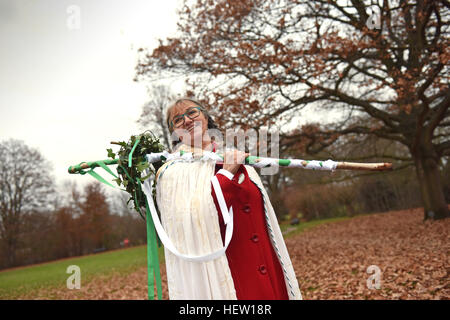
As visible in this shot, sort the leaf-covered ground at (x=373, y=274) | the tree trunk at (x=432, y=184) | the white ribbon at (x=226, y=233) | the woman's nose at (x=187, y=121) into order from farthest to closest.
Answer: the tree trunk at (x=432, y=184) < the leaf-covered ground at (x=373, y=274) < the woman's nose at (x=187, y=121) < the white ribbon at (x=226, y=233)

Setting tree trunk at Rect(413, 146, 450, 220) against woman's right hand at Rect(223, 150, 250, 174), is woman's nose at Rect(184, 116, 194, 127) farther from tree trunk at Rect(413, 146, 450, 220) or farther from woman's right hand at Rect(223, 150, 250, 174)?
tree trunk at Rect(413, 146, 450, 220)

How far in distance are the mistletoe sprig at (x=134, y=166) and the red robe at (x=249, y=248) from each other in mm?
559

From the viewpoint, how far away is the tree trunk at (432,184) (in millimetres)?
13094

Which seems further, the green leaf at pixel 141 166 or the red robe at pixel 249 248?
the green leaf at pixel 141 166

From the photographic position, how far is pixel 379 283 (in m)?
6.60

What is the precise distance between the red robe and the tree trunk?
516 inches

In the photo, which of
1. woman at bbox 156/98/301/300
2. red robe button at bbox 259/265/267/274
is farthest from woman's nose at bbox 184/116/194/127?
red robe button at bbox 259/265/267/274

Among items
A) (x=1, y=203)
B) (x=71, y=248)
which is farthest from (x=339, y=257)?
(x=71, y=248)

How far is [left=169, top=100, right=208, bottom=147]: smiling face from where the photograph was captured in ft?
8.06

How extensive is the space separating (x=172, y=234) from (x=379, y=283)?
5995mm

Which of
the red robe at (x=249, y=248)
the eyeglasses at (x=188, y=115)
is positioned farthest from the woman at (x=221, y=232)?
the eyeglasses at (x=188, y=115)

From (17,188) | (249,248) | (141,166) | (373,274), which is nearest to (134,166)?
(141,166)

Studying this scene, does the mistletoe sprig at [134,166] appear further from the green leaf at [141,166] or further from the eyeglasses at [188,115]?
the eyeglasses at [188,115]
